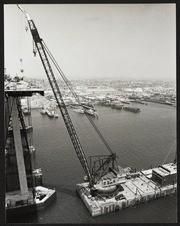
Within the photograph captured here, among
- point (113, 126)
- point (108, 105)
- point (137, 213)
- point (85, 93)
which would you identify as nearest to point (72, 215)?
point (137, 213)

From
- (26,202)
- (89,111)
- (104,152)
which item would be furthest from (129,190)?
(89,111)

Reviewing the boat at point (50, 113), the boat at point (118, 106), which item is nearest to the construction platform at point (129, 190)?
the boat at point (50, 113)

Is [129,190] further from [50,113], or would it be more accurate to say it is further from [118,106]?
[118,106]

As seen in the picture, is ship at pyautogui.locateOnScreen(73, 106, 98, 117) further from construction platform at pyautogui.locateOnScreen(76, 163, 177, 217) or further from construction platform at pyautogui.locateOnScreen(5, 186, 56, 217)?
construction platform at pyautogui.locateOnScreen(5, 186, 56, 217)

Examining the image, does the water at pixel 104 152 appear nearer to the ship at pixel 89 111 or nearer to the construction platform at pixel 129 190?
the construction platform at pixel 129 190

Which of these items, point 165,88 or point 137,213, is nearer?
point 137,213

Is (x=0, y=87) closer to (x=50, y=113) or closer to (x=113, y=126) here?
(x=113, y=126)
